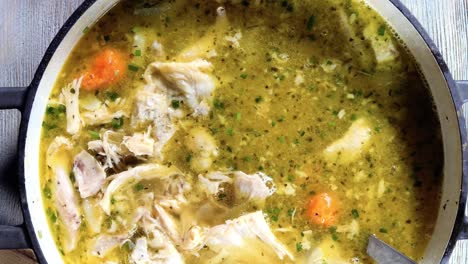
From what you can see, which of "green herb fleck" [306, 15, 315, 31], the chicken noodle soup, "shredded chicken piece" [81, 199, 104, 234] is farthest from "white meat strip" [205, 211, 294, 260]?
"green herb fleck" [306, 15, 315, 31]

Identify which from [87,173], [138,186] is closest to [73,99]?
[87,173]


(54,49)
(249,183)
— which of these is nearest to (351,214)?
(249,183)

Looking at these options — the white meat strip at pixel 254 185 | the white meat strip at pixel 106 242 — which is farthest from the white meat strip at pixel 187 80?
the white meat strip at pixel 106 242

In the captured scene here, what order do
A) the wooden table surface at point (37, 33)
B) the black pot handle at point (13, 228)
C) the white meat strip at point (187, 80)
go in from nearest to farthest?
the black pot handle at point (13, 228)
the white meat strip at point (187, 80)
the wooden table surface at point (37, 33)

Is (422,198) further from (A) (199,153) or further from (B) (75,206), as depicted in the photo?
(B) (75,206)

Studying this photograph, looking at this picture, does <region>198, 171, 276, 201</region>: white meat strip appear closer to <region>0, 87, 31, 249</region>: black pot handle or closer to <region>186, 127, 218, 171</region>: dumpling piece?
<region>186, 127, 218, 171</region>: dumpling piece

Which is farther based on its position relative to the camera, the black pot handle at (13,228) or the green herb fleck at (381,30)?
the green herb fleck at (381,30)

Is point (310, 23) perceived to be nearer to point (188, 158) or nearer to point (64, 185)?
point (188, 158)

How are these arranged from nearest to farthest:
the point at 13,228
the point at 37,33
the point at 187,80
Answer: the point at 13,228 < the point at 187,80 < the point at 37,33

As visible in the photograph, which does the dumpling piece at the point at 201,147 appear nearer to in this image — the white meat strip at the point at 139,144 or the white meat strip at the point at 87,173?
the white meat strip at the point at 139,144
